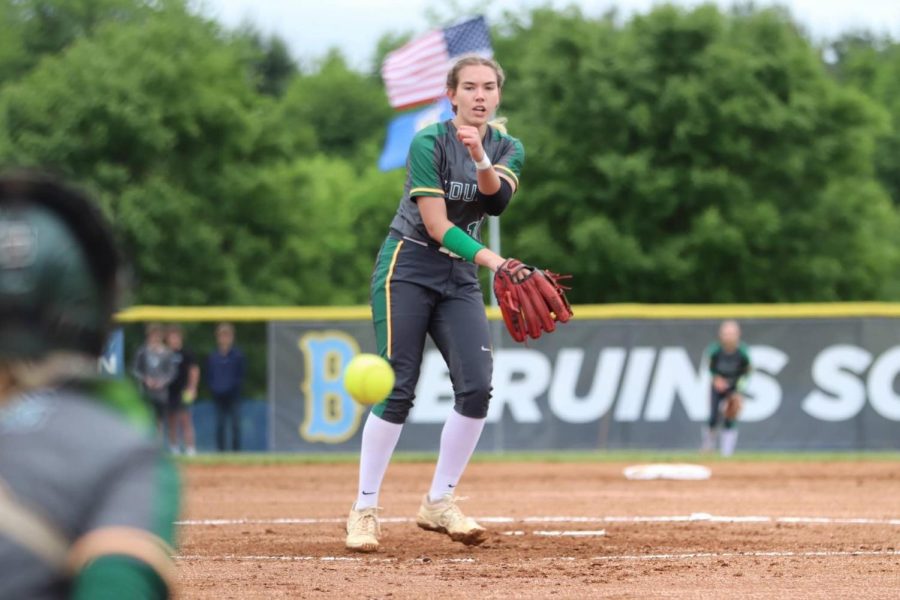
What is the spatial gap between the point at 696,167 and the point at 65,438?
33244 millimetres

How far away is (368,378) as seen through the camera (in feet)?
21.2

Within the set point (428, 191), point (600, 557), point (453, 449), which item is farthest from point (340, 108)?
point (600, 557)

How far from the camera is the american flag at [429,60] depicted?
1944 centimetres

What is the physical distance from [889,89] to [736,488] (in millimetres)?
46109

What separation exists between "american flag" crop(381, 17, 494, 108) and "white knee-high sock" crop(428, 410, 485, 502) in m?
12.7

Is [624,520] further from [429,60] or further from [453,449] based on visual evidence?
[429,60]

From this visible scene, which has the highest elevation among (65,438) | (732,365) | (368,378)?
(65,438)

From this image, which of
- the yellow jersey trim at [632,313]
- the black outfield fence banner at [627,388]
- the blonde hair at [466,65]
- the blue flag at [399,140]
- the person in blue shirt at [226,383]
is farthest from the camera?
the blue flag at [399,140]

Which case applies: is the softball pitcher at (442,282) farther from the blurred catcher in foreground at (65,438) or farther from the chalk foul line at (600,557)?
the blurred catcher in foreground at (65,438)

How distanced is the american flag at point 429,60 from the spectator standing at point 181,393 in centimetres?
422

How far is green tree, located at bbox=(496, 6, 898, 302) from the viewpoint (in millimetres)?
34062

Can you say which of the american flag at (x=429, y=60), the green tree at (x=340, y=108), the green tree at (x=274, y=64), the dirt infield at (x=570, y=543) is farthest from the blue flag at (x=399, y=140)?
the green tree at (x=274, y=64)

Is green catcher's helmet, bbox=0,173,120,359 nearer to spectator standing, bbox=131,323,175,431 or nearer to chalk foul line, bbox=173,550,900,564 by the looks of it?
chalk foul line, bbox=173,550,900,564

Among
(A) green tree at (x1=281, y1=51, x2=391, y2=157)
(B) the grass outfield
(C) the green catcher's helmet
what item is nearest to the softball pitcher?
(C) the green catcher's helmet
